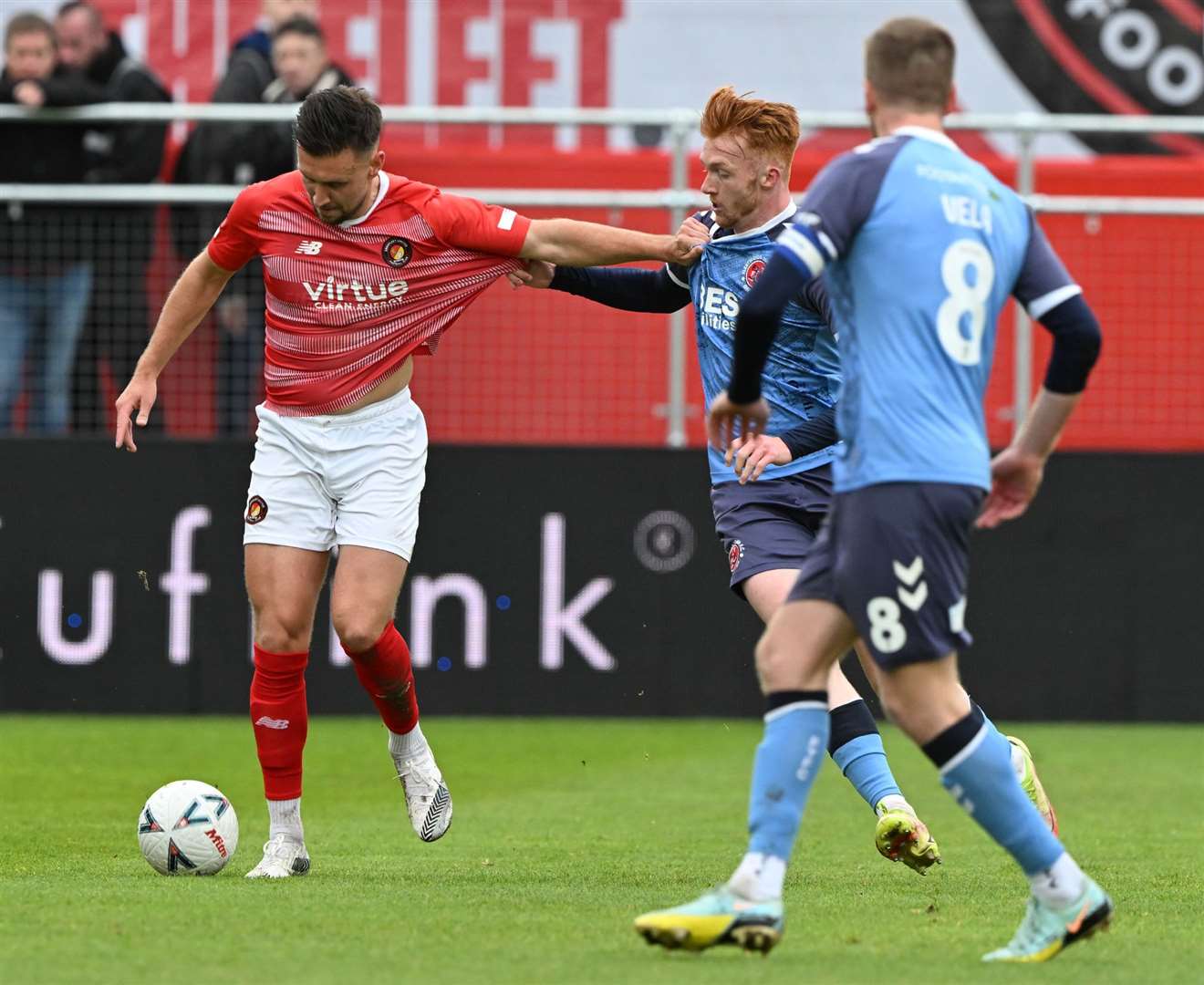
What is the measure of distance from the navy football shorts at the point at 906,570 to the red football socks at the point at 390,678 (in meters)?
2.27

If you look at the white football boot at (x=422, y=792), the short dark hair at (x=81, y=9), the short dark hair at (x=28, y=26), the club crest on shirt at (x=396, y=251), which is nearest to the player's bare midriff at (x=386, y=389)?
the club crest on shirt at (x=396, y=251)

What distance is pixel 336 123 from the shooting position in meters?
6.34

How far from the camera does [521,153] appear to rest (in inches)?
488

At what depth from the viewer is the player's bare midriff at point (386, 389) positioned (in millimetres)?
6816

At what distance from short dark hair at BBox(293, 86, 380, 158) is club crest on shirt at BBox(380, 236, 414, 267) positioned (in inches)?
14.5

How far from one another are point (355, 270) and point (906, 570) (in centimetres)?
243

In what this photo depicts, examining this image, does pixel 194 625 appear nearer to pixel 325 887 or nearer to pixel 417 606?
pixel 417 606

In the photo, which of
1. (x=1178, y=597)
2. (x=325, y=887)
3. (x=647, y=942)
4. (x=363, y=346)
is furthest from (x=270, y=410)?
(x=1178, y=597)

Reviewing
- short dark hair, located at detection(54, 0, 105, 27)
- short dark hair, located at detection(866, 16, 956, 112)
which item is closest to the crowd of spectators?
short dark hair, located at detection(54, 0, 105, 27)

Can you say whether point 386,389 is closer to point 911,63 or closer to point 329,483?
point 329,483

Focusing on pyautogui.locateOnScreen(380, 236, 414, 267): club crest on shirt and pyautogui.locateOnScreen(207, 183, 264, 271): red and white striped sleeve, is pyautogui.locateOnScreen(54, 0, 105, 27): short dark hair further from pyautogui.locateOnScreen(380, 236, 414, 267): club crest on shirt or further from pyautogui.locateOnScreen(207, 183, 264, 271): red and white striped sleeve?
pyautogui.locateOnScreen(380, 236, 414, 267): club crest on shirt

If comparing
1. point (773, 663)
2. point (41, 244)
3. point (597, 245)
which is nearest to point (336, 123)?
point (597, 245)

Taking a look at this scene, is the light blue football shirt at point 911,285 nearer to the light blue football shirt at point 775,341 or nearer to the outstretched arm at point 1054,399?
the outstretched arm at point 1054,399

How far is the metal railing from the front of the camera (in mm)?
11797
